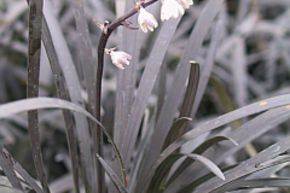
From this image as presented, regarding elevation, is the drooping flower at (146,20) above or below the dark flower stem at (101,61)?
above

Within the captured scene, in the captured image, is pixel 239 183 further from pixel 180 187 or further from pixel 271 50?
pixel 271 50

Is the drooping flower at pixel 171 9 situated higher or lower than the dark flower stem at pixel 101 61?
higher

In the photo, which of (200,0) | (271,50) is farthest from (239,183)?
(200,0)

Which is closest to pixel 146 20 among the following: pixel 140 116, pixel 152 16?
pixel 152 16

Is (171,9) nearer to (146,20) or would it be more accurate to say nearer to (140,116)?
(146,20)

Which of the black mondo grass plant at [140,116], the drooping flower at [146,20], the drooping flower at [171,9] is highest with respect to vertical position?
the drooping flower at [171,9]

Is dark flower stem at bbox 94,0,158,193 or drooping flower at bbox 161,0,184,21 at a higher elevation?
drooping flower at bbox 161,0,184,21

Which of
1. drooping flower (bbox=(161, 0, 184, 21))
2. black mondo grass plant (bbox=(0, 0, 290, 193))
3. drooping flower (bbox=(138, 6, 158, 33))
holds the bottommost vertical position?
black mondo grass plant (bbox=(0, 0, 290, 193))

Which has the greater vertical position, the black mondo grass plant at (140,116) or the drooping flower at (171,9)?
the drooping flower at (171,9)

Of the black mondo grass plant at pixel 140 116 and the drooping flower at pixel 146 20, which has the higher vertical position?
the drooping flower at pixel 146 20
